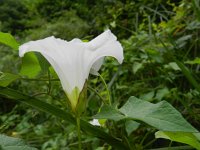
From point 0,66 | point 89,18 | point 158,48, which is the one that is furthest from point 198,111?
point 89,18

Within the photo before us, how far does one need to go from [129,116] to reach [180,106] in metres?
0.74

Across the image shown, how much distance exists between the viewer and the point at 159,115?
12.2 inches

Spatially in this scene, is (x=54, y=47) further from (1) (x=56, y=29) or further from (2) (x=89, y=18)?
(2) (x=89, y=18)

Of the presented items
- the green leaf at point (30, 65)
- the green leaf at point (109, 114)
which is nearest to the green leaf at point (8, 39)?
the green leaf at point (30, 65)

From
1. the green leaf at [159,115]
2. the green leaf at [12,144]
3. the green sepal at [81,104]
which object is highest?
the green sepal at [81,104]

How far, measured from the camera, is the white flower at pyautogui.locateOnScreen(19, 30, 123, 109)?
1.09 ft

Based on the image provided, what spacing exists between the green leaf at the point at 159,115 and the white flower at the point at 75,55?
0.05m

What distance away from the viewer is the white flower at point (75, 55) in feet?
1.09

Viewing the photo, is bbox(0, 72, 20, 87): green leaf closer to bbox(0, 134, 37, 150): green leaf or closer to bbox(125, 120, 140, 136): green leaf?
bbox(0, 134, 37, 150): green leaf

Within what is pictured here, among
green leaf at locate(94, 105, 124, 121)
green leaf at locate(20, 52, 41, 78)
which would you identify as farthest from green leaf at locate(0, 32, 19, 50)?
green leaf at locate(94, 105, 124, 121)

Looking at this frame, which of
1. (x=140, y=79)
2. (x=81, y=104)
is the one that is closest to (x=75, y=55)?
(x=81, y=104)

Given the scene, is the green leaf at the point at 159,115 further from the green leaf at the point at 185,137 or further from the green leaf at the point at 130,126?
the green leaf at the point at 130,126

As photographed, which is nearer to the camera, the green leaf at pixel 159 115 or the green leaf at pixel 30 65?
the green leaf at pixel 159 115

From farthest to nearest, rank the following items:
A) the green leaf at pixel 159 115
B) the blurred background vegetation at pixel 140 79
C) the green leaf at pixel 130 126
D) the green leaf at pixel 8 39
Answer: the blurred background vegetation at pixel 140 79 < the green leaf at pixel 130 126 < the green leaf at pixel 8 39 < the green leaf at pixel 159 115
